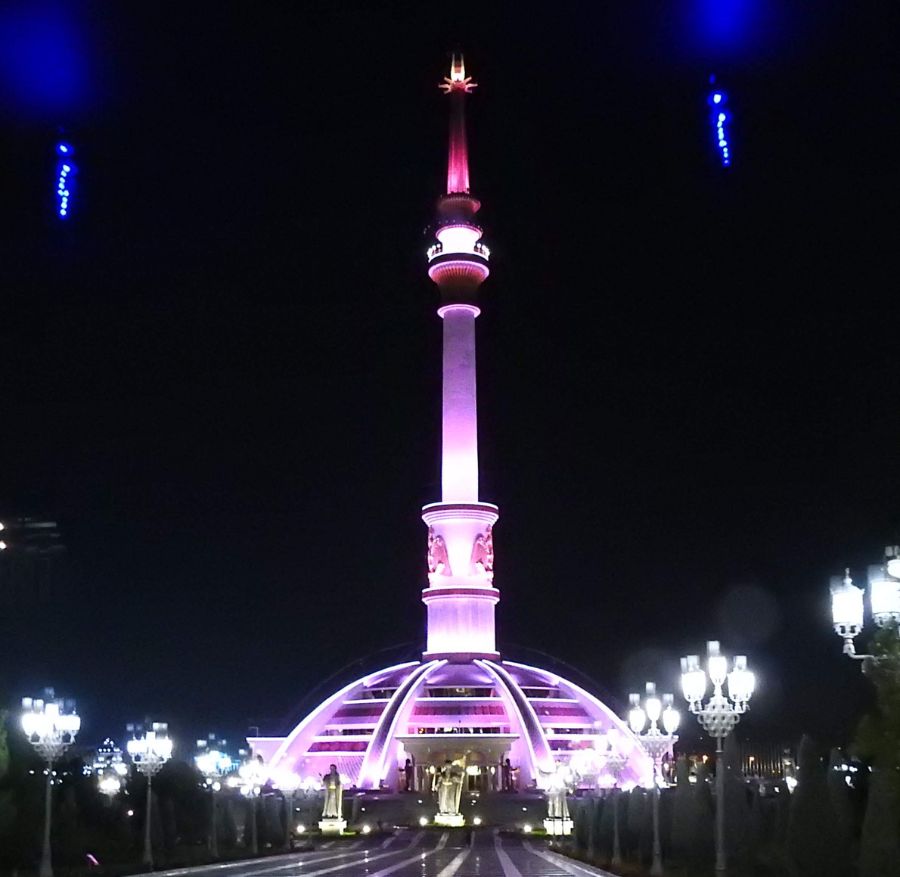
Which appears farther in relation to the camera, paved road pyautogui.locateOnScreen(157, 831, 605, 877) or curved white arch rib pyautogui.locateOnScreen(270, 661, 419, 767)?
curved white arch rib pyautogui.locateOnScreen(270, 661, 419, 767)

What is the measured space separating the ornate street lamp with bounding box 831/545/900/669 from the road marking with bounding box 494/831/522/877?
14009mm

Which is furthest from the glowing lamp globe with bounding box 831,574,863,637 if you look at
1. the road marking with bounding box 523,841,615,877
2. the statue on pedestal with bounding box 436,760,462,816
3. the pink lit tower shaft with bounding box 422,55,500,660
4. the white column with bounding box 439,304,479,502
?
the white column with bounding box 439,304,479,502

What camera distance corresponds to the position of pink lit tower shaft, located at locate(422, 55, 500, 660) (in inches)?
3295

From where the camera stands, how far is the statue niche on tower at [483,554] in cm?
8369

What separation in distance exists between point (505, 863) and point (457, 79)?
62.3 m

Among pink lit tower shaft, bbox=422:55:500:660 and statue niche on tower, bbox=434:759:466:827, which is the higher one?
pink lit tower shaft, bbox=422:55:500:660

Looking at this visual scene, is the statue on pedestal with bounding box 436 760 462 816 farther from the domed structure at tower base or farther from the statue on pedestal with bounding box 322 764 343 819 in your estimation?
the domed structure at tower base

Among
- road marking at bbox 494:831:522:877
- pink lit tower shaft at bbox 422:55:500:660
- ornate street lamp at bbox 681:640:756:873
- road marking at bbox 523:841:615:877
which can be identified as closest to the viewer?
ornate street lamp at bbox 681:640:756:873

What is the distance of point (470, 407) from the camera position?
84750 mm

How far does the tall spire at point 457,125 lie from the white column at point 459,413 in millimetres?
9183

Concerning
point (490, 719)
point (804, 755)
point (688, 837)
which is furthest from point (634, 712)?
point (490, 719)

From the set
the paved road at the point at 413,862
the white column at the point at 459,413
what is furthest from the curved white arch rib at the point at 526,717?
the paved road at the point at 413,862

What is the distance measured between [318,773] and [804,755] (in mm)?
61304

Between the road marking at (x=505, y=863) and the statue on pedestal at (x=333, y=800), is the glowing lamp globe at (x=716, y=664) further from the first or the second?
the statue on pedestal at (x=333, y=800)
